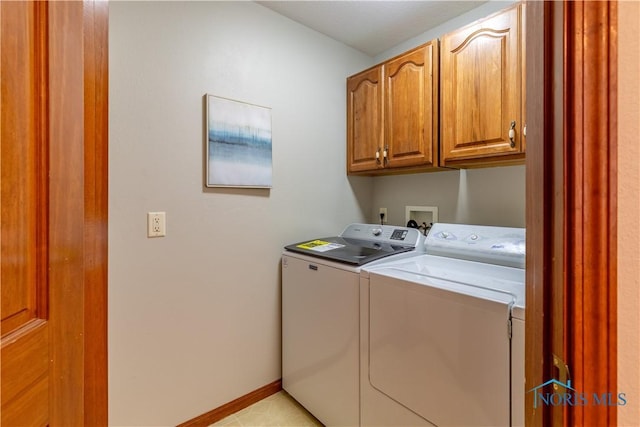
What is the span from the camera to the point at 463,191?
1981mm

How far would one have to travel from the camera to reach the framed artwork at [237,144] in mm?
1663

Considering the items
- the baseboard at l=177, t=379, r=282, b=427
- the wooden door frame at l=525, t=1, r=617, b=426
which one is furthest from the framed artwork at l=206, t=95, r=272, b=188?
the wooden door frame at l=525, t=1, r=617, b=426

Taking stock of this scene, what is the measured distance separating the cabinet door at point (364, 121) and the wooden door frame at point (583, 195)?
1.62 m

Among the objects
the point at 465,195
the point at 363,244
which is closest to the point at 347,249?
the point at 363,244

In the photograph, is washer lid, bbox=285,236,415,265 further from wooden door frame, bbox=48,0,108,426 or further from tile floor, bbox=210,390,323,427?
wooden door frame, bbox=48,0,108,426

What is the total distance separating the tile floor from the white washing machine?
48 cm

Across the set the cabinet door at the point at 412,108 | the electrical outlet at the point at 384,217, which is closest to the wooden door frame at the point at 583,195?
the cabinet door at the point at 412,108

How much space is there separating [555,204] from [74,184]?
0.82 metres

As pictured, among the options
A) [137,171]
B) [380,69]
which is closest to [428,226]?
[380,69]

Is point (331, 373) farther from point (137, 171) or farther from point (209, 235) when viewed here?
point (137, 171)

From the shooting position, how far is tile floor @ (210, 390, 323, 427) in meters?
1.70

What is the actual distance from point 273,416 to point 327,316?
2.42 feet

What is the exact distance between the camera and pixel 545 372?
48 cm

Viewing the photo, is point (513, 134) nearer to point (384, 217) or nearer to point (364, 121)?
point (364, 121)
